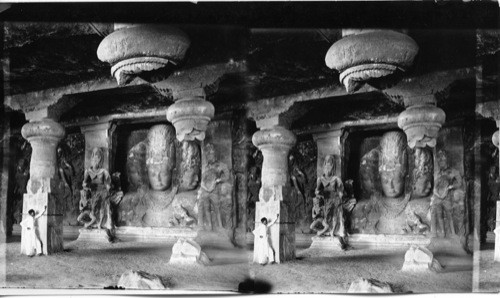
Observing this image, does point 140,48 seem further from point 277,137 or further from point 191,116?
point 277,137

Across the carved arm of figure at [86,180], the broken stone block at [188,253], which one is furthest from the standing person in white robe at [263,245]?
the carved arm of figure at [86,180]

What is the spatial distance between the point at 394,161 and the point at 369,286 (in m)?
0.66

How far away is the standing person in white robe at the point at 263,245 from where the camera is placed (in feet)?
16.0

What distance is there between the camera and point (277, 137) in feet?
16.2

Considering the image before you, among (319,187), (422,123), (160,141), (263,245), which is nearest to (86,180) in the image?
(160,141)

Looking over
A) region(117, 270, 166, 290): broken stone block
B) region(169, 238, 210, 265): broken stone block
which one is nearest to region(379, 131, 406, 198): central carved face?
region(169, 238, 210, 265): broken stone block

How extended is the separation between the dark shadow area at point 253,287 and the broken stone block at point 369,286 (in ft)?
1.44

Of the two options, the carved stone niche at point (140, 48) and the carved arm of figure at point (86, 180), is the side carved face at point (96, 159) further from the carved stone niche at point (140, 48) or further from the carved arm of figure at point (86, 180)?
the carved stone niche at point (140, 48)

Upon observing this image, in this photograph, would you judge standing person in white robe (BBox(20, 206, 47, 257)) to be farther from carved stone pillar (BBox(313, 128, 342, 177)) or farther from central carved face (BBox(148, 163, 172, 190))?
carved stone pillar (BBox(313, 128, 342, 177))

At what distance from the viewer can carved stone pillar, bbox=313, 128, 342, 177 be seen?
16.1 feet

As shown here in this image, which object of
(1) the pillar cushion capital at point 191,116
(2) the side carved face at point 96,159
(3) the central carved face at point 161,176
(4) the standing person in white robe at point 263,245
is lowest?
(4) the standing person in white robe at point 263,245

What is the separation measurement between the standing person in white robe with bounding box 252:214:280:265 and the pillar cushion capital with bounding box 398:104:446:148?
864mm

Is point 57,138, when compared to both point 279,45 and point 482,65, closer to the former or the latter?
point 279,45

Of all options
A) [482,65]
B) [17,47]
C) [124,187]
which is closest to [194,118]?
[124,187]
